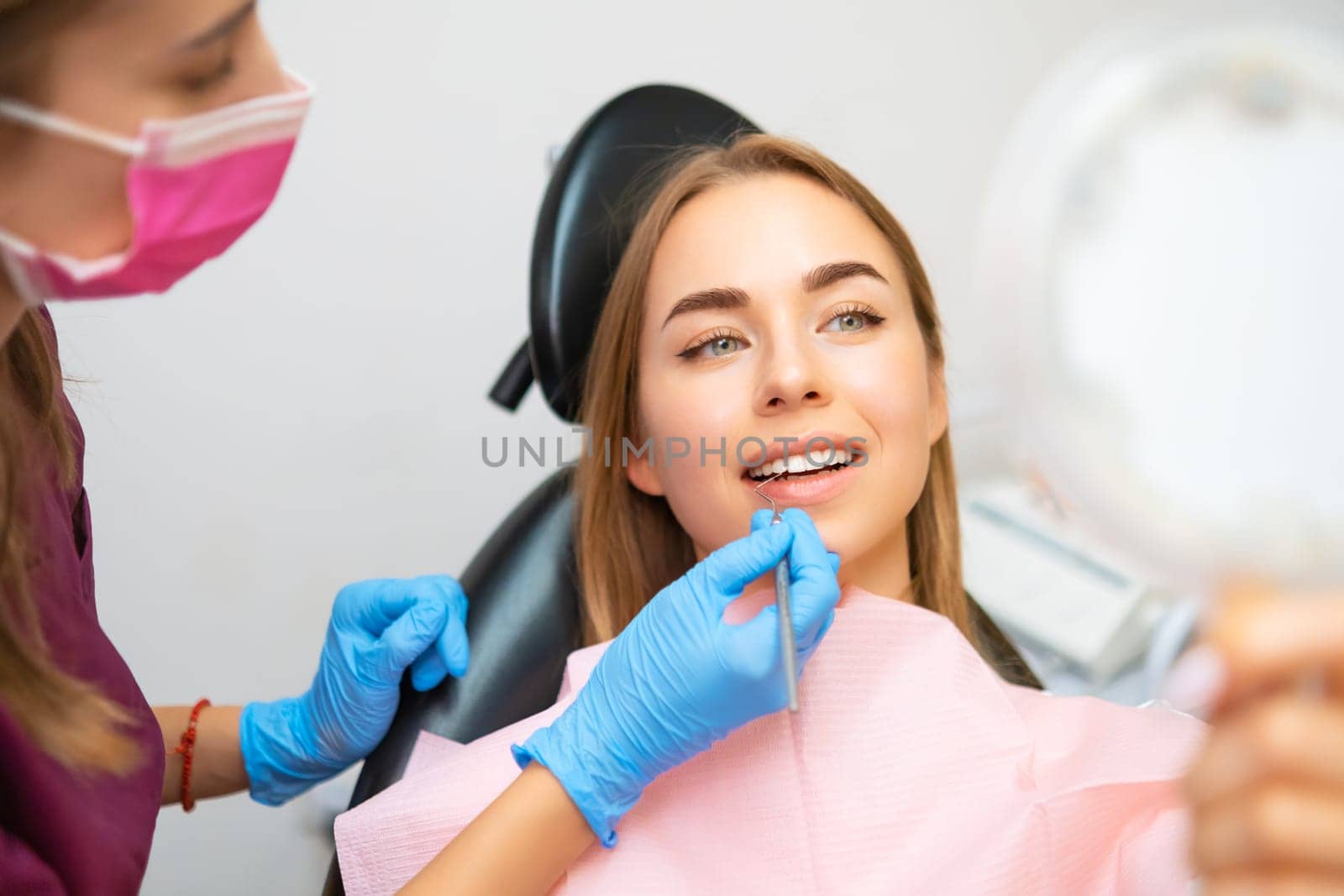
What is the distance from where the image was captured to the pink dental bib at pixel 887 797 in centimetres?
92

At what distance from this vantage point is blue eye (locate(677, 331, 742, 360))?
43.2 inches

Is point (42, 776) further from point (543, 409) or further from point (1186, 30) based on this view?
point (543, 409)

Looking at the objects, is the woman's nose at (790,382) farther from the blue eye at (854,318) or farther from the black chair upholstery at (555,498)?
the black chair upholstery at (555,498)

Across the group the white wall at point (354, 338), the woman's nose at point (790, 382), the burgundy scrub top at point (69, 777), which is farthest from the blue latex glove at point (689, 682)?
the white wall at point (354, 338)

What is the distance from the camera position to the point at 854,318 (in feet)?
3.62

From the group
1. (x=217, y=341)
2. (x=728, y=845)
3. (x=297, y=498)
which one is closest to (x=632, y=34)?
(x=217, y=341)

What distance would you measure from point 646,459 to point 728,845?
450 mm

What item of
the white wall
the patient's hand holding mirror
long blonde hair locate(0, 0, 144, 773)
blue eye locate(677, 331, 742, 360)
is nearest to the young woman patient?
blue eye locate(677, 331, 742, 360)

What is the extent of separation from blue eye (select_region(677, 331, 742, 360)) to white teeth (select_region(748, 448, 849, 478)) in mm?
135

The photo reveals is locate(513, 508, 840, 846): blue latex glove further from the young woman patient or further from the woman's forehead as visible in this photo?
the woman's forehead

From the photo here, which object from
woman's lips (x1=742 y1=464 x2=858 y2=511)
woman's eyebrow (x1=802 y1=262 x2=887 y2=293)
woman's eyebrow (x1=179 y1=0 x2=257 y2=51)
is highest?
woman's eyebrow (x1=179 y1=0 x2=257 y2=51)

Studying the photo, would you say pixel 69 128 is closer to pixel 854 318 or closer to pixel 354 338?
pixel 854 318

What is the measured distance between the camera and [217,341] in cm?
181

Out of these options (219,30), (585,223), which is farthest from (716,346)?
(219,30)
